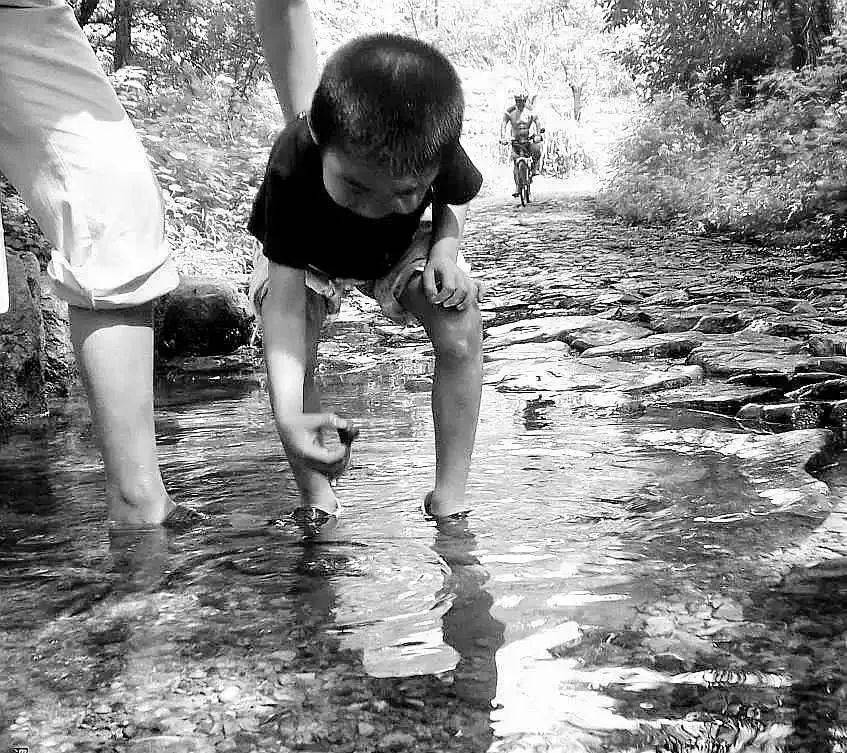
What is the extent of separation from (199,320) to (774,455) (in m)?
3.65

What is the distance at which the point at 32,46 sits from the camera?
212 cm

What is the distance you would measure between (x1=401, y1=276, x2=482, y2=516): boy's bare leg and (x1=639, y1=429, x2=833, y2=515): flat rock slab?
0.66m

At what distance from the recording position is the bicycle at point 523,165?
18.2m

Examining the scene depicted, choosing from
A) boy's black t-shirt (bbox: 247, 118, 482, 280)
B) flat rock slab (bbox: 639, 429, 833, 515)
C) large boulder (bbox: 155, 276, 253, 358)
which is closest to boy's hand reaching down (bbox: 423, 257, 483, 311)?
boy's black t-shirt (bbox: 247, 118, 482, 280)

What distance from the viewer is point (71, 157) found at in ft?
7.07

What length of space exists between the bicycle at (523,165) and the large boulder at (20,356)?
14.5 metres

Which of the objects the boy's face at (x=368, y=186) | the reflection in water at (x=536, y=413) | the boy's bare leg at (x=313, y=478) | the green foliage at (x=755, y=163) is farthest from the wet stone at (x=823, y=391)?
the green foliage at (x=755, y=163)

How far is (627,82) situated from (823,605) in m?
32.6

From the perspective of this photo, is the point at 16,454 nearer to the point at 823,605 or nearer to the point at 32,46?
the point at 32,46

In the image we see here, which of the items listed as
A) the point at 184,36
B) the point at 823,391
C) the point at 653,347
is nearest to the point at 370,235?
the point at 823,391

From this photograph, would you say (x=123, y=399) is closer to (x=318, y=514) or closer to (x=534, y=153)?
(x=318, y=514)

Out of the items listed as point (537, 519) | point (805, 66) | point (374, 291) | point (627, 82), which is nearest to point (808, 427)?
point (537, 519)

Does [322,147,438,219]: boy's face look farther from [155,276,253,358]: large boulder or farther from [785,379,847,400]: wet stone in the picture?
[155,276,253,358]: large boulder

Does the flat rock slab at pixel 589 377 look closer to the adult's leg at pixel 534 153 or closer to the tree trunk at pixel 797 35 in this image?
the tree trunk at pixel 797 35
